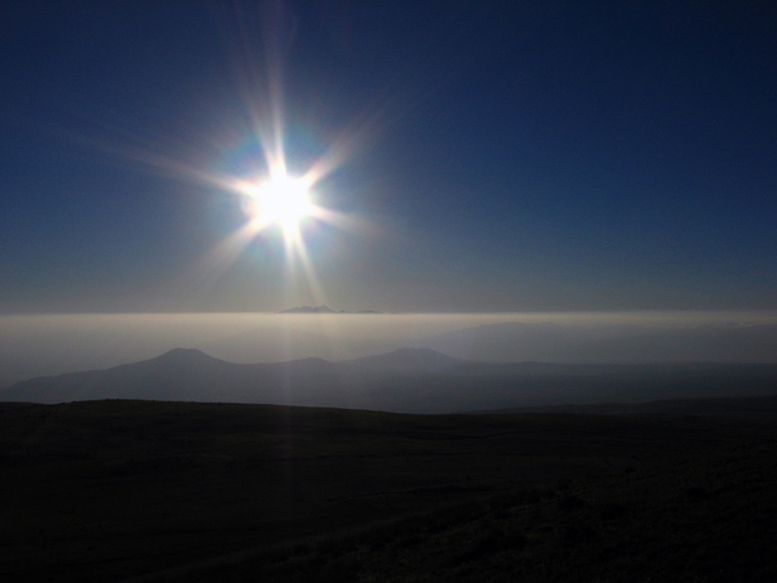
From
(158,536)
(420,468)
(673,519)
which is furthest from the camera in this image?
(420,468)

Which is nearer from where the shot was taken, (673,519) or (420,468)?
(673,519)

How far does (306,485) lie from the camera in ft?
71.2

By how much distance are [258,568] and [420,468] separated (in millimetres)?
14902

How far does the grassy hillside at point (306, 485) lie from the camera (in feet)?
35.2

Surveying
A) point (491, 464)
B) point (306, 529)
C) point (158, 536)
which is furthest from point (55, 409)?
point (491, 464)

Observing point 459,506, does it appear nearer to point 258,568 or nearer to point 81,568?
point 258,568

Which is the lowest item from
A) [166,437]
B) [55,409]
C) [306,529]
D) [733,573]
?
[306,529]

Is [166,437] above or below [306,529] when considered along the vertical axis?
above

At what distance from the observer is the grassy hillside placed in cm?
1074

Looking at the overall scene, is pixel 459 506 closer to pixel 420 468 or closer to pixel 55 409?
pixel 420 468

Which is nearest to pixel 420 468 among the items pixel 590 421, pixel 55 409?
pixel 590 421

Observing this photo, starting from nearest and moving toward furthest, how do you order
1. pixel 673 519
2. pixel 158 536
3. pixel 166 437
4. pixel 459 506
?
1. pixel 673 519
2. pixel 459 506
3. pixel 158 536
4. pixel 166 437

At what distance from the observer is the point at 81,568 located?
1269 centimetres

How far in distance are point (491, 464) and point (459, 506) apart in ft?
41.1
